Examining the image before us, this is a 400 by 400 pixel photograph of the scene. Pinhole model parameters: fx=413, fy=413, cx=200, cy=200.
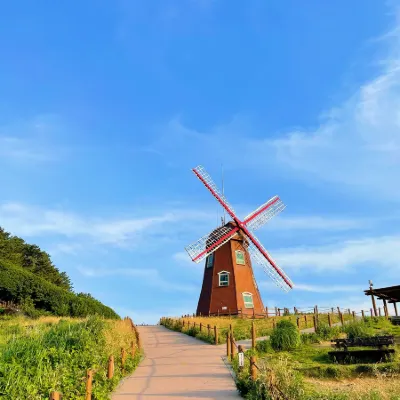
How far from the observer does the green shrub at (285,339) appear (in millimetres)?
17078

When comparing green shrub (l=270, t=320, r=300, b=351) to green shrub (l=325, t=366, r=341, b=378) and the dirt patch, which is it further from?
the dirt patch

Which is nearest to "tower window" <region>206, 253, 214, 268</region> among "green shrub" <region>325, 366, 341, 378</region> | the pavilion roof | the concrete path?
the pavilion roof

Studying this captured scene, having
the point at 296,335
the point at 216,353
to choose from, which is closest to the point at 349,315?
the point at 296,335

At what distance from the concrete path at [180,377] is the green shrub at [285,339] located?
2.29 metres

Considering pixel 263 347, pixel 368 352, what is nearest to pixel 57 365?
pixel 263 347

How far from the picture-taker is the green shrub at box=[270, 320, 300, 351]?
1708cm

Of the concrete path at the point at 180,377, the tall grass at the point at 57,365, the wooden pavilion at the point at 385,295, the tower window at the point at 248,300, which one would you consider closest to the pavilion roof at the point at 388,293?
the wooden pavilion at the point at 385,295

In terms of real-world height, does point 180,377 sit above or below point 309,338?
below

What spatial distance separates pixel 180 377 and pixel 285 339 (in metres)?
6.28

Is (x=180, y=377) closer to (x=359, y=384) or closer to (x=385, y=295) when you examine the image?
(x=359, y=384)

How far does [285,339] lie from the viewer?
17219 millimetres

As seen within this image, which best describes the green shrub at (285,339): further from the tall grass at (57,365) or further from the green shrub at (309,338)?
the tall grass at (57,365)

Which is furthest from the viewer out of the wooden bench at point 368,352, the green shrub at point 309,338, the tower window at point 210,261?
the tower window at point 210,261

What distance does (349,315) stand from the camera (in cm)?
3212
